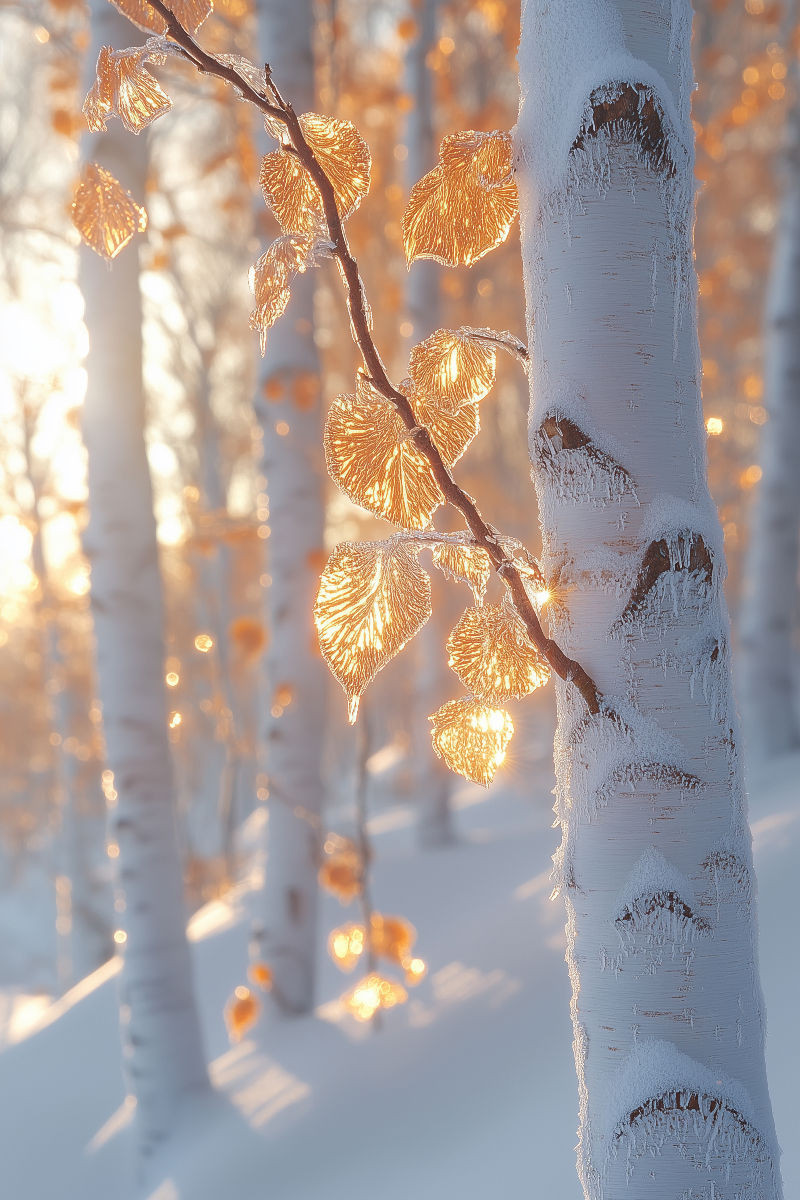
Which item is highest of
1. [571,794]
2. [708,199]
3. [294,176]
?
[708,199]

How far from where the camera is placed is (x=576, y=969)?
2.21 ft

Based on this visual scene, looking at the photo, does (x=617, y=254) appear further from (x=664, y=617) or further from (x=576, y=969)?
(x=576, y=969)

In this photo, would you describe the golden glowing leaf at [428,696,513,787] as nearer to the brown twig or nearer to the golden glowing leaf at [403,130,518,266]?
the brown twig

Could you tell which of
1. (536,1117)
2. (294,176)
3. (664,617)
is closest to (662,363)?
(664,617)

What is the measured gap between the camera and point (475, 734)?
692 millimetres

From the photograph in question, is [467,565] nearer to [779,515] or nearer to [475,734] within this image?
[475,734]

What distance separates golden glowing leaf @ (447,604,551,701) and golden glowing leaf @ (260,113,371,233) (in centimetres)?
34

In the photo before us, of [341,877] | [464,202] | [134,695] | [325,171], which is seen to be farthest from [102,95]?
[341,877]

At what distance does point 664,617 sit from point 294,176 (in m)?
0.45

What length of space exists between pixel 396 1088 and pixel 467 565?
72.3 inches

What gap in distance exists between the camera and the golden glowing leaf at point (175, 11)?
66cm

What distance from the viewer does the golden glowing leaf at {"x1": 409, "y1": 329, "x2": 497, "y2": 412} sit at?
0.73 meters

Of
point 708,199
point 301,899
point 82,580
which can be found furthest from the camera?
point 708,199

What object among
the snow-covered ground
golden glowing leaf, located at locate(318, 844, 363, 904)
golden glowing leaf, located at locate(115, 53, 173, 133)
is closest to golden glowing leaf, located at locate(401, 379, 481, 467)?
golden glowing leaf, located at locate(115, 53, 173, 133)
